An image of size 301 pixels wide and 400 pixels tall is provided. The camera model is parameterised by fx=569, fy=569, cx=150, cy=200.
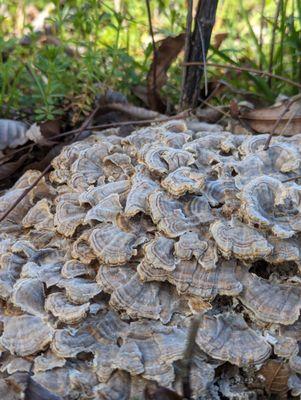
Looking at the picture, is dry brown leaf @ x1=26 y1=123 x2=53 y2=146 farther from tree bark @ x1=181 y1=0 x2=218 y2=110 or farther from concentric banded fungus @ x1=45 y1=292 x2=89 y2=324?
concentric banded fungus @ x1=45 y1=292 x2=89 y2=324

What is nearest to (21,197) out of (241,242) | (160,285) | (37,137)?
(37,137)

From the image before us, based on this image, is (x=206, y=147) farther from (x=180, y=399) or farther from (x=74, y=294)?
(x=180, y=399)

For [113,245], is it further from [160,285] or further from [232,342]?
[232,342]

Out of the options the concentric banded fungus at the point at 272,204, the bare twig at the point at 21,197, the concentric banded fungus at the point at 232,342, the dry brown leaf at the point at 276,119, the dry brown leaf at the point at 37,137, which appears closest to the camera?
the concentric banded fungus at the point at 232,342

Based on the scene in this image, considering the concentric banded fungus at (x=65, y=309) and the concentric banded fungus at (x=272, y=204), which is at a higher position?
the concentric banded fungus at (x=272, y=204)

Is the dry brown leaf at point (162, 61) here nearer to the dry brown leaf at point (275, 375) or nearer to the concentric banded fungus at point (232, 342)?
the concentric banded fungus at point (232, 342)

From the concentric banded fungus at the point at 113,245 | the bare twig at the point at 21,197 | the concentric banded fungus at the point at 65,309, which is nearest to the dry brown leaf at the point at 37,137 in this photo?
the bare twig at the point at 21,197

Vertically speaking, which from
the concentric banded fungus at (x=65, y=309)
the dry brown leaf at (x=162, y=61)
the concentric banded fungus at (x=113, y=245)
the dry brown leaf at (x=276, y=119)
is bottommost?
the concentric banded fungus at (x=65, y=309)

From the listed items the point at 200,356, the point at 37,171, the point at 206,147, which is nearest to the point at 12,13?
the point at 37,171
